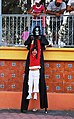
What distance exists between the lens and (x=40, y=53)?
32.8ft

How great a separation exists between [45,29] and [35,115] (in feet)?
7.81

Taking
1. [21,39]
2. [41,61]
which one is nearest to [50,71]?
[41,61]

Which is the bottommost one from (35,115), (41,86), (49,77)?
(35,115)

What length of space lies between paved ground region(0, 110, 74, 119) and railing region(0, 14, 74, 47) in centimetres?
181

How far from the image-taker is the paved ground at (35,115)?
9.53 metres

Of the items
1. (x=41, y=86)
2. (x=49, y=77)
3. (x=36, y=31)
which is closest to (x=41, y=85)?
(x=41, y=86)

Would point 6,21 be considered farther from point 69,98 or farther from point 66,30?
point 69,98

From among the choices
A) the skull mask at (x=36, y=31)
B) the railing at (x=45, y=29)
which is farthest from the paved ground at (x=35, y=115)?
the skull mask at (x=36, y=31)

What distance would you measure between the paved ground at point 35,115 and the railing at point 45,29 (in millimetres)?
1809

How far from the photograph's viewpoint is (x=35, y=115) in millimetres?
9742

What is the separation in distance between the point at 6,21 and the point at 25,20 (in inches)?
20.4

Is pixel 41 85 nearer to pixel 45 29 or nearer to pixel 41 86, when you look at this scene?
pixel 41 86

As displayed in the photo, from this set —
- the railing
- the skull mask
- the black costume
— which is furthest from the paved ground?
the skull mask

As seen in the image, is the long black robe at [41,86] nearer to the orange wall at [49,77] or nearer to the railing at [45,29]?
the orange wall at [49,77]
